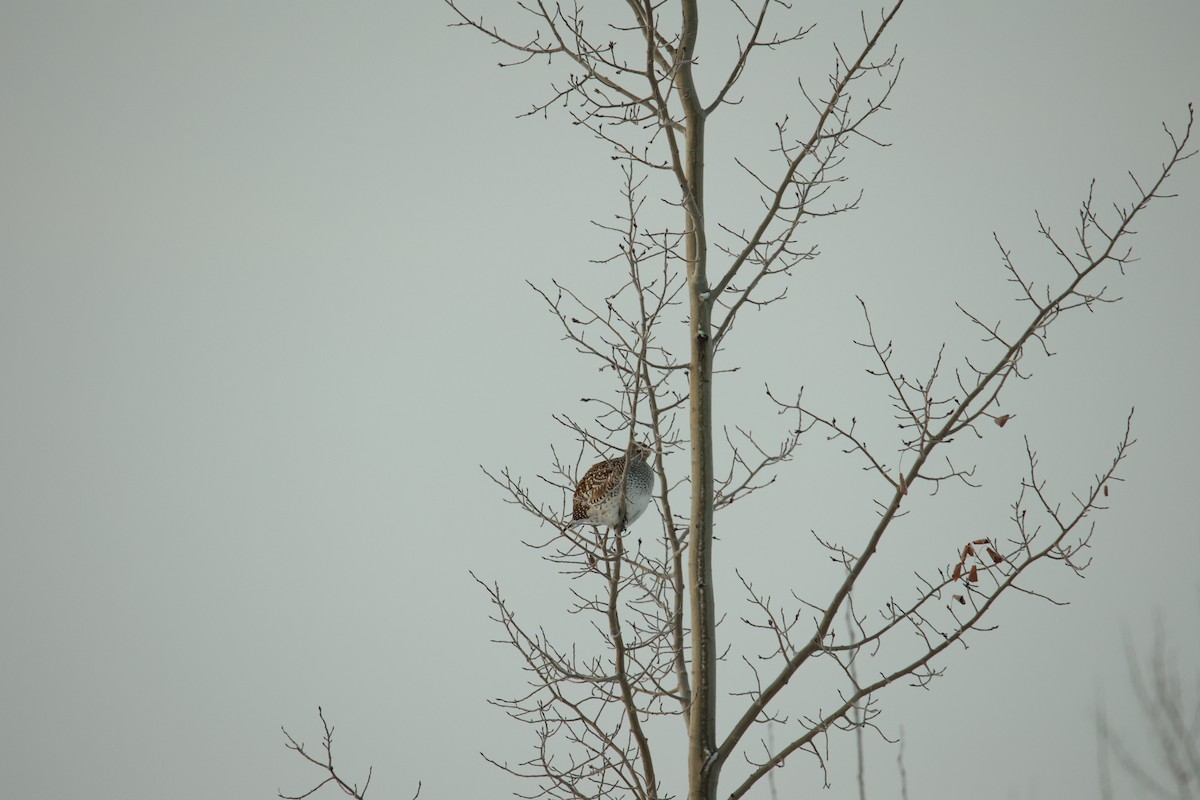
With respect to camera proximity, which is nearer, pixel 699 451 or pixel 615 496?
pixel 699 451

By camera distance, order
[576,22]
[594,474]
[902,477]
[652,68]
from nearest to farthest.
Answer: [902,477]
[652,68]
[576,22]
[594,474]

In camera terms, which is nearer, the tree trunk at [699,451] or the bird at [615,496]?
the tree trunk at [699,451]

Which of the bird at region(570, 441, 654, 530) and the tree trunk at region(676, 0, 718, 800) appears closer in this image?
the tree trunk at region(676, 0, 718, 800)

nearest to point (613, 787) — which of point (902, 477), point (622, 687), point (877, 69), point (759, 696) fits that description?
point (622, 687)

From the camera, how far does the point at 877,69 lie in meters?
4.26

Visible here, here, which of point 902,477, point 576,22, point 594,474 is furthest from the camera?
point 594,474

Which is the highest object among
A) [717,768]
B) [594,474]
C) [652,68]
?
[652,68]

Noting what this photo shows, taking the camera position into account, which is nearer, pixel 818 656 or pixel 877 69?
pixel 818 656

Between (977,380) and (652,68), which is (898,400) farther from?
(652,68)

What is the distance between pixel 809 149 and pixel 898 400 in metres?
1.08

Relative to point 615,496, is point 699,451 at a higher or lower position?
lower

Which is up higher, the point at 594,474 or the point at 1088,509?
the point at 594,474

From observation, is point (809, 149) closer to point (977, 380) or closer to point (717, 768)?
point (977, 380)

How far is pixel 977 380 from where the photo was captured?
12.9 ft
